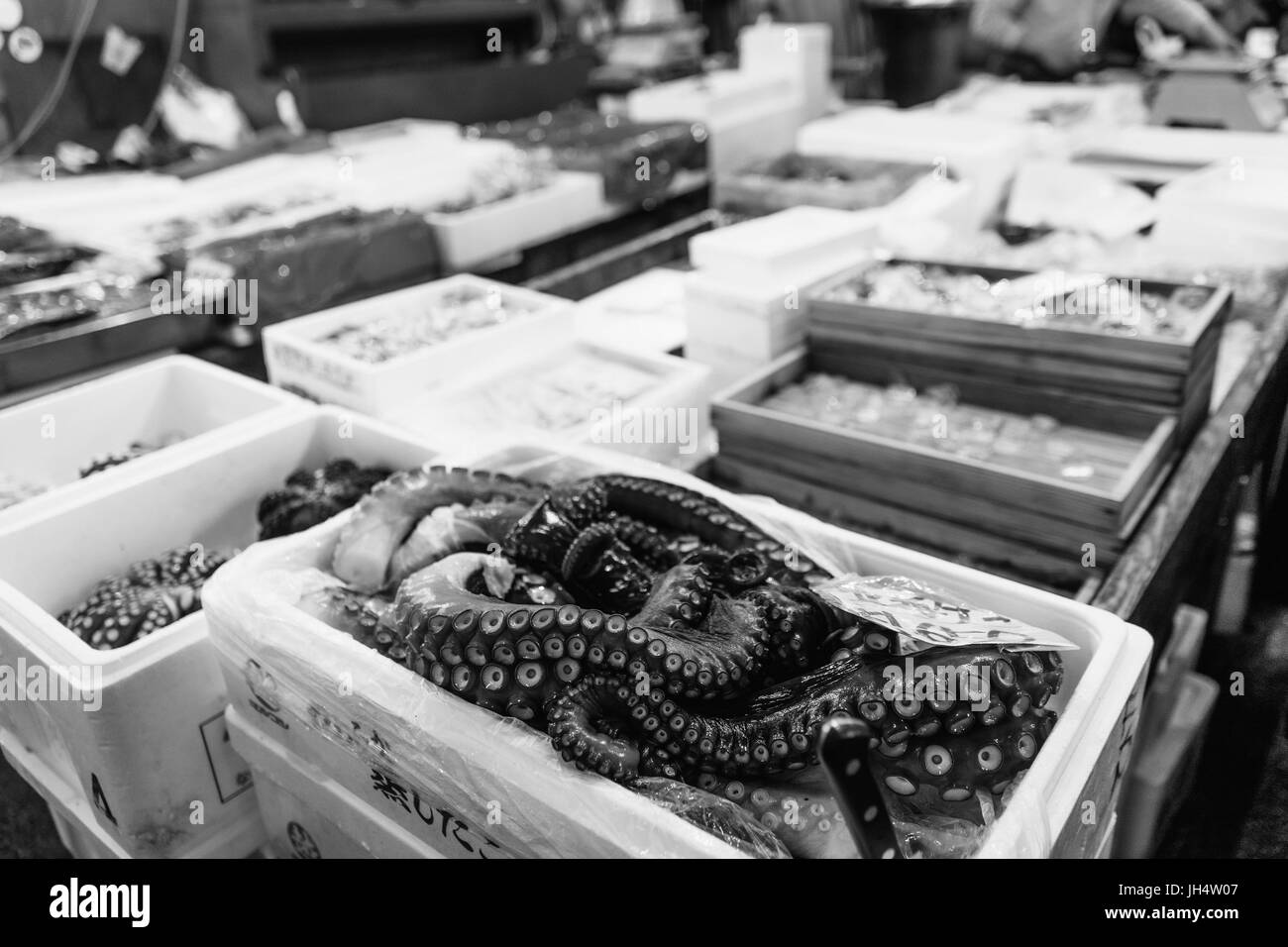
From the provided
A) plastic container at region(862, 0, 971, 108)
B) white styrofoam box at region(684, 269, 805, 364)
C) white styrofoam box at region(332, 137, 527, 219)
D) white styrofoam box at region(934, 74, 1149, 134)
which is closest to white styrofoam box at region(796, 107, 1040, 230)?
white styrofoam box at region(934, 74, 1149, 134)

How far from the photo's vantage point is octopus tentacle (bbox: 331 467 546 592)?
1419 millimetres

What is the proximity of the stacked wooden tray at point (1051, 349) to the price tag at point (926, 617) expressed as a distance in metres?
1.06

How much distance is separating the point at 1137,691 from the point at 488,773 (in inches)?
30.4

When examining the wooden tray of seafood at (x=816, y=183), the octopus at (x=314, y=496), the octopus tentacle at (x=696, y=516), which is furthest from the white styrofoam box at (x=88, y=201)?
the octopus tentacle at (x=696, y=516)

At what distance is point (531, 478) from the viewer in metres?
1.62

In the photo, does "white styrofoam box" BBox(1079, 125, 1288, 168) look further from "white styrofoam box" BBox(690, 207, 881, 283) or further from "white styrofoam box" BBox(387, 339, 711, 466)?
"white styrofoam box" BBox(387, 339, 711, 466)

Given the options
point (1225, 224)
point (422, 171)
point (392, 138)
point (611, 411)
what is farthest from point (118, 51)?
point (1225, 224)

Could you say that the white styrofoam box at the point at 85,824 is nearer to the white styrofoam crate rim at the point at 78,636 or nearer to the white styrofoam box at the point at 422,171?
the white styrofoam crate rim at the point at 78,636

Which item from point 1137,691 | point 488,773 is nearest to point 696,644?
point 488,773

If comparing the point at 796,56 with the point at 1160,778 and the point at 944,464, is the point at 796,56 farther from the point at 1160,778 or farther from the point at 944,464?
the point at 1160,778

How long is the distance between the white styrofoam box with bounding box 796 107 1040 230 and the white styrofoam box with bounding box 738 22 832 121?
34.7 inches

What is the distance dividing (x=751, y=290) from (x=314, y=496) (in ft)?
3.80
